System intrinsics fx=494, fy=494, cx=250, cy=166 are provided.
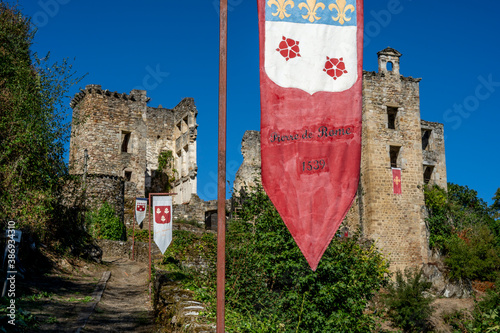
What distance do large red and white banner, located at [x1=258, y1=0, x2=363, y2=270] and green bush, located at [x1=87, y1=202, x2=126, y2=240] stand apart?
788 inches

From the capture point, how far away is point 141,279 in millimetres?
15914

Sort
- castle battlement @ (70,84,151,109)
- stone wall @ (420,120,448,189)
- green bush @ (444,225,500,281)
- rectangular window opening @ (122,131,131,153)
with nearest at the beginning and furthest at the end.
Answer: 1. green bush @ (444,225,500,281)
2. castle battlement @ (70,84,151,109)
3. rectangular window opening @ (122,131,131,153)
4. stone wall @ (420,120,448,189)

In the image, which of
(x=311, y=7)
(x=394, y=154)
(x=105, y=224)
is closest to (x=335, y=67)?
(x=311, y=7)

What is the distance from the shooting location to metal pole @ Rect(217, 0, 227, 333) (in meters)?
4.31

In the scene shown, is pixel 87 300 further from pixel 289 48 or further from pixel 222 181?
pixel 289 48

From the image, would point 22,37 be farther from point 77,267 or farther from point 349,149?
point 349,149

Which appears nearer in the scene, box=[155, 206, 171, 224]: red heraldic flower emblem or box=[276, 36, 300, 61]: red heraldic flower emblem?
box=[276, 36, 300, 61]: red heraldic flower emblem

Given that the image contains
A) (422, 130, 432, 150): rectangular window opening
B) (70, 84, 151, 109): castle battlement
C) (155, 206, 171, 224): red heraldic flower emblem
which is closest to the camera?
(155, 206, 171, 224): red heraldic flower emblem

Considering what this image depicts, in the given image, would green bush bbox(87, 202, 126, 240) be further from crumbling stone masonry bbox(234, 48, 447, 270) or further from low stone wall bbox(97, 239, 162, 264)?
Result: crumbling stone masonry bbox(234, 48, 447, 270)

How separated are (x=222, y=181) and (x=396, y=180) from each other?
2487 cm

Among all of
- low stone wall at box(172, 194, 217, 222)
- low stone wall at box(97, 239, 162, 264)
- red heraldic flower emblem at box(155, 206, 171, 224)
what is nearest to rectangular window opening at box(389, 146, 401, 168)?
low stone wall at box(172, 194, 217, 222)

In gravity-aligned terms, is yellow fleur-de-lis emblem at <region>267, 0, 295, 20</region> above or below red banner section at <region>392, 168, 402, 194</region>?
below

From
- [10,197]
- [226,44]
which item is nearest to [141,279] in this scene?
[10,197]

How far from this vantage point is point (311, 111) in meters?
4.26
